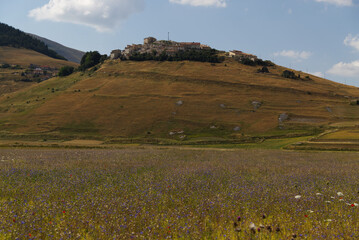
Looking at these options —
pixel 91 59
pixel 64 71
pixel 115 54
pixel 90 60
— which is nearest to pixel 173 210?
pixel 64 71

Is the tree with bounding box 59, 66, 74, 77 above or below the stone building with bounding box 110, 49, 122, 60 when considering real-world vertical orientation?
below

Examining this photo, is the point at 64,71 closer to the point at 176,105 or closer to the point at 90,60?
the point at 90,60

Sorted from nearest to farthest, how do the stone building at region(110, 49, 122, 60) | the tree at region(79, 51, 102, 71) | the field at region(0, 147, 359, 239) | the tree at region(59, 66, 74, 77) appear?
1. the field at region(0, 147, 359, 239)
2. the tree at region(59, 66, 74, 77)
3. the tree at region(79, 51, 102, 71)
4. the stone building at region(110, 49, 122, 60)

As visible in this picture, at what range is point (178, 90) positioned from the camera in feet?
395

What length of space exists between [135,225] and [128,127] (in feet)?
270

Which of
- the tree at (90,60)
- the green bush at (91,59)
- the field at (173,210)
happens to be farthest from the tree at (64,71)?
the field at (173,210)

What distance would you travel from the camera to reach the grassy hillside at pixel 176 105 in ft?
286

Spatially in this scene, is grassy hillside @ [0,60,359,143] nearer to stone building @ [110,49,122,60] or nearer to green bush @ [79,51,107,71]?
green bush @ [79,51,107,71]

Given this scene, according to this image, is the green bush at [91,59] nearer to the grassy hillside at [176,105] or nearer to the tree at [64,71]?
the tree at [64,71]

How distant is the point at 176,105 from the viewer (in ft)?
345

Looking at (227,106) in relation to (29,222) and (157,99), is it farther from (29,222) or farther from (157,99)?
(29,222)

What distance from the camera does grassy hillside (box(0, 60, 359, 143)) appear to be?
87062mm

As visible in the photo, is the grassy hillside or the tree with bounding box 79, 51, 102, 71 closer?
the grassy hillside

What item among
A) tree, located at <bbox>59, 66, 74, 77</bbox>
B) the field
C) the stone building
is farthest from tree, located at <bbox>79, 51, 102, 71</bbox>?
the field
